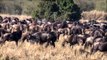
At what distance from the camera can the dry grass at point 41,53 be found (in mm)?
14786

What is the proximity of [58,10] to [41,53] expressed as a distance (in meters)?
18.1

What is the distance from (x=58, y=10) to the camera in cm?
3341

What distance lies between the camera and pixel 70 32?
22.2m

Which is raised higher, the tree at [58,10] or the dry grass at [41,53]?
the dry grass at [41,53]

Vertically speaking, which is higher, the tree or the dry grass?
Answer: the dry grass

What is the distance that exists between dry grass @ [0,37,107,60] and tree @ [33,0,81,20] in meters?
15.4

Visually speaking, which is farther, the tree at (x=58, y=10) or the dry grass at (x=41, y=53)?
the tree at (x=58, y=10)

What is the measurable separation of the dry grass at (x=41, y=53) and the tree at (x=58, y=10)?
50.5 feet

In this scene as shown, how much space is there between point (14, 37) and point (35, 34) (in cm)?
116

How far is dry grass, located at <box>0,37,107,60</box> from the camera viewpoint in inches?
582

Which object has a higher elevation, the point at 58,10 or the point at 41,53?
the point at 41,53

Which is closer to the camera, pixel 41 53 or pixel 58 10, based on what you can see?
pixel 41 53

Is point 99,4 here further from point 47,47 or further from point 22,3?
point 47,47

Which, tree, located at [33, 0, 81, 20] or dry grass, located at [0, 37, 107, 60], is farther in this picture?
tree, located at [33, 0, 81, 20]
